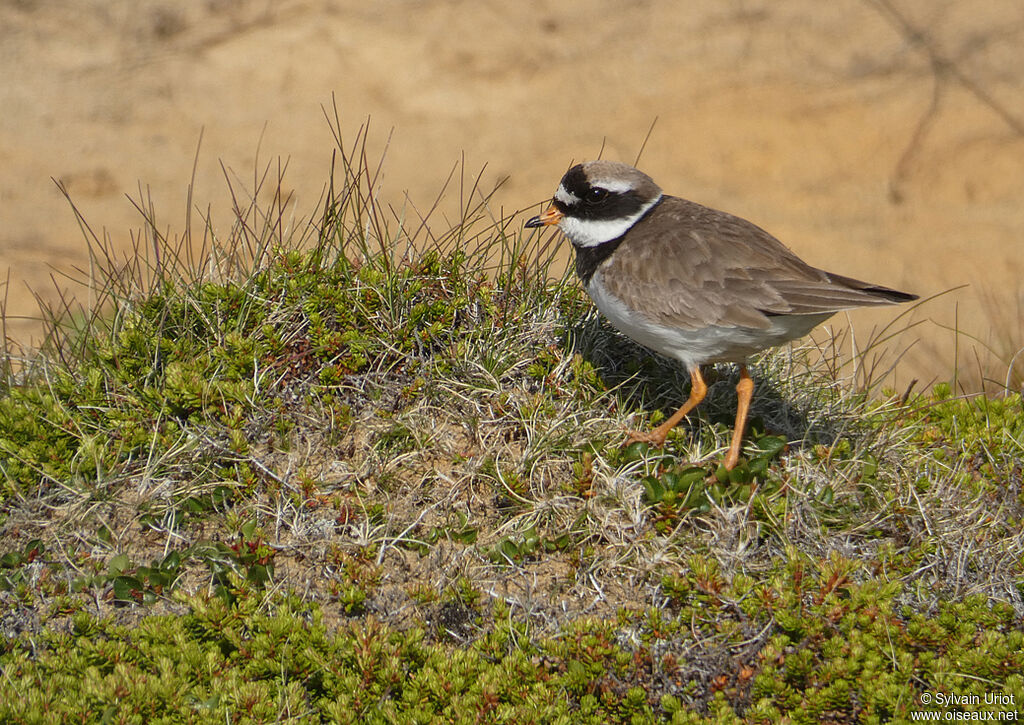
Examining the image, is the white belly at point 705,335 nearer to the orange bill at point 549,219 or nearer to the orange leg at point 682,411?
the orange leg at point 682,411

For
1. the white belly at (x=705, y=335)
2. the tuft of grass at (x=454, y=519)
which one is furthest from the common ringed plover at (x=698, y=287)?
the tuft of grass at (x=454, y=519)

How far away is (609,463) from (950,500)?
5.58ft

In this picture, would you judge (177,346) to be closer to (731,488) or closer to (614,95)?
(731,488)

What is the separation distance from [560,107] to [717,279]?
5032mm

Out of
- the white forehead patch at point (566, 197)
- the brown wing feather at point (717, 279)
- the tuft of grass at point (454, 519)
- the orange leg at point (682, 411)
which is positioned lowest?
the tuft of grass at point (454, 519)

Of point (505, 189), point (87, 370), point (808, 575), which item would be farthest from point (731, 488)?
point (505, 189)

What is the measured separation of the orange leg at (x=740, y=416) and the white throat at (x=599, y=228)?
1.01 metres

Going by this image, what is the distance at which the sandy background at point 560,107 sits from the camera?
8.87 metres

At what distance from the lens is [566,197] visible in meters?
5.74

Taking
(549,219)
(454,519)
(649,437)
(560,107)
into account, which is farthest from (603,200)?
(560,107)

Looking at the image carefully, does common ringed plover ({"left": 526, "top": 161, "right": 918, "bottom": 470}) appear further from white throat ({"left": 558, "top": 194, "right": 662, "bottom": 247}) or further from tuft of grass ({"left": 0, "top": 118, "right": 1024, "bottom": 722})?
tuft of grass ({"left": 0, "top": 118, "right": 1024, "bottom": 722})

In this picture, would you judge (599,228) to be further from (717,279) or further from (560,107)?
(560,107)

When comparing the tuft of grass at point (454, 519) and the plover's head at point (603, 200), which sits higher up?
Answer: the plover's head at point (603, 200)

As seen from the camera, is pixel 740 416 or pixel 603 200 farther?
pixel 603 200
